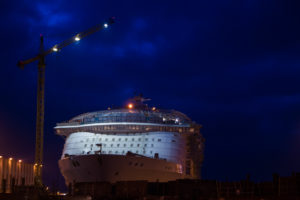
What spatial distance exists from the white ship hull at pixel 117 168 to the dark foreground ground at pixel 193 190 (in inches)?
197

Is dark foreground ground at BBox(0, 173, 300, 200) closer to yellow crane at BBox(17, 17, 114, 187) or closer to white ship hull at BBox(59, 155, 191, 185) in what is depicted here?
white ship hull at BBox(59, 155, 191, 185)

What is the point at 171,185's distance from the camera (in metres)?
38.9

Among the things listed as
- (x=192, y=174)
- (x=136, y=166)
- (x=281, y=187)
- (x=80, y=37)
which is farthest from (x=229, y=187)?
(x=80, y=37)

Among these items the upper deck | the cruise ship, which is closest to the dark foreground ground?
the cruise ship

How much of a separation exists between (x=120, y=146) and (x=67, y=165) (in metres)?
6.53

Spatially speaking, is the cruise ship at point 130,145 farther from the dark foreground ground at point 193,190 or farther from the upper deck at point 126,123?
the dark foreground ground at point 193,190

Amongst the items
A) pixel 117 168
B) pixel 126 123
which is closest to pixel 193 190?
pixel 117 168

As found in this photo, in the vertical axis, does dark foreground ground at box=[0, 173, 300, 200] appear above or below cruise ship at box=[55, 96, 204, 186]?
below

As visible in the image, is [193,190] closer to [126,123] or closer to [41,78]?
[126,123]

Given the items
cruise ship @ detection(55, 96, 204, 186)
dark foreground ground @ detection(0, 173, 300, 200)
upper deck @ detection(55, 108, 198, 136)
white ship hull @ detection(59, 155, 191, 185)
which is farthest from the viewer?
upper deck @ detection(55, 108, 198, 136)

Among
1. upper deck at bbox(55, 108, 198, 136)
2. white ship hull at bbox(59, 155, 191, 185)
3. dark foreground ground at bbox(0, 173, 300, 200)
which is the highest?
upper deck at bbox(55, 108, 198, 136)

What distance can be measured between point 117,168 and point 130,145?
604 centimetres

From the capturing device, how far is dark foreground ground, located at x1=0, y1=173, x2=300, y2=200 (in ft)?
104

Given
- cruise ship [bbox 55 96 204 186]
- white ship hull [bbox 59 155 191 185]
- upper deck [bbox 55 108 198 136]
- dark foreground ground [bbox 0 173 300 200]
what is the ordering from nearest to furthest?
dark foreground ground [bbox 0 173 300 200] < white ship hull [bbox 59 155 191 185] < cruise ship [bbox 55 96 204 186] < upper deck [bbox 55 108 198 136]
